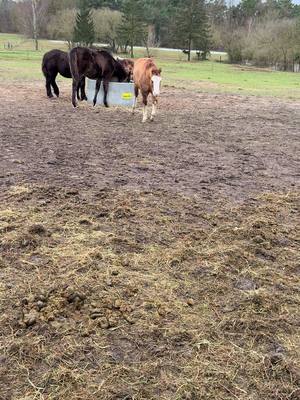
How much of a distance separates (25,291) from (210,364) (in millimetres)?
1396

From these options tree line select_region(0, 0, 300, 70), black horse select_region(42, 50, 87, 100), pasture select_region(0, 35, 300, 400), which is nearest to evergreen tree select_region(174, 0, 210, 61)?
tree line select_region(0, 0, 300, 70)

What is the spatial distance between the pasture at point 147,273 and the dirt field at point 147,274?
0.04ft

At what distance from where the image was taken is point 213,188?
18.6 ft

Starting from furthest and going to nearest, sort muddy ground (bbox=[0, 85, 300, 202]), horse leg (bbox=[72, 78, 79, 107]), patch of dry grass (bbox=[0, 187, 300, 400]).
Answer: horse leg (bbox=[72, 78, 79, 107]), muddy ground (bbox=[0, 85, 300, 202]), patch of dry grass (bbox=[0, 187, 300, 400])

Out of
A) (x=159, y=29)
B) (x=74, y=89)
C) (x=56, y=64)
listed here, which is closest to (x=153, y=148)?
(x=74, y=89)

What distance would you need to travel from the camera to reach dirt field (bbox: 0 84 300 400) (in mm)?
2445

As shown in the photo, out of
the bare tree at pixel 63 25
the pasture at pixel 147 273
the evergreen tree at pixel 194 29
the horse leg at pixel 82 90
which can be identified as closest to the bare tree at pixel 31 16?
the bare tree at pixel 63 25

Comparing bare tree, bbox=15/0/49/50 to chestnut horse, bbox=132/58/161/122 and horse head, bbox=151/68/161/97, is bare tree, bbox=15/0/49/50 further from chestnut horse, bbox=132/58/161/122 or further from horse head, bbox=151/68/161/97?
horse head, bbox=151/68/161/97

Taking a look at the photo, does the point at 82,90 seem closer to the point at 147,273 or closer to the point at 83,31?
the point at 147,273

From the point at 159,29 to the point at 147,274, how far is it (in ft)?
226

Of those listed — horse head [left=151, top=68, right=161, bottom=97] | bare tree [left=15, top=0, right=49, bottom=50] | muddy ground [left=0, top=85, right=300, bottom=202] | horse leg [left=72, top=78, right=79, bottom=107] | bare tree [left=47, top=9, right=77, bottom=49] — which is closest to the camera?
muddy ground [left=0, top=85, right=300, bottom=202]

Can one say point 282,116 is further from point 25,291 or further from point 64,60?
point 25,291

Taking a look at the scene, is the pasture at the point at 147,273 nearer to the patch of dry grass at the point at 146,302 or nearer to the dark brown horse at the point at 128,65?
the patch of dry grass at the point at 146,302

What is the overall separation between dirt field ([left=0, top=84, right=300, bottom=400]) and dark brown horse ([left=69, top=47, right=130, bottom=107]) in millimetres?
4323
